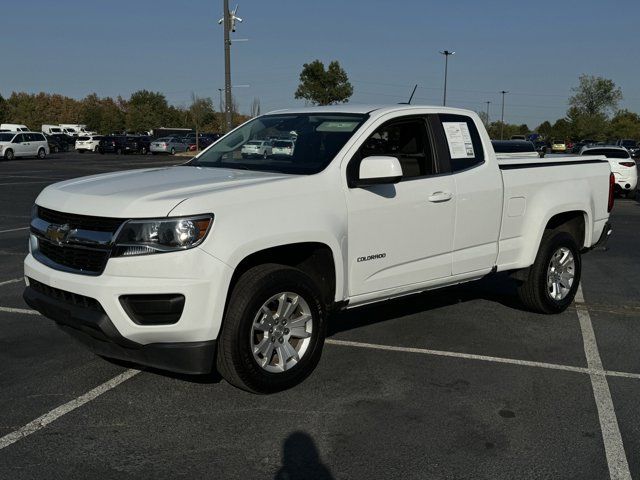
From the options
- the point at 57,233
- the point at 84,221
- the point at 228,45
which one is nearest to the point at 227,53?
the point at 228,45

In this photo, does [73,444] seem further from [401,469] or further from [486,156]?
[486,156]

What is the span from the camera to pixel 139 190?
4.16 m

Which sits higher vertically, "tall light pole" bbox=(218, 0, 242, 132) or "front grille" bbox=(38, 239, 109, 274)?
"tall light pole" bbox=(218, 0, 242, 132)

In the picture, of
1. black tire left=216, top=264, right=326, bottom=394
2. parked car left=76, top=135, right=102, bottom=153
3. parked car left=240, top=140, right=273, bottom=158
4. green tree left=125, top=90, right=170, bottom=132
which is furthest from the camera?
green tree left=125, top=90, right=170, bottom=132

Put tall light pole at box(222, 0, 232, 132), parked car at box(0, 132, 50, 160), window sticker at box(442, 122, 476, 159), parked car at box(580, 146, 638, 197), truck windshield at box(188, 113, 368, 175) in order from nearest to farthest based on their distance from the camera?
truck windshield at box(188, 113, 368, 175)
window sticker at box(442, 122, 476, 159)
parked car at box(580, 146, 638, 197)
tall light pole at box(222, 0, 232, 132)
parked car at box(0, 132, 50, 160)

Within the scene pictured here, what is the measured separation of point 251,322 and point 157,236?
78 cm

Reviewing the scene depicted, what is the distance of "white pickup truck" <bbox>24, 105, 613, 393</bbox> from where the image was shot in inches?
152

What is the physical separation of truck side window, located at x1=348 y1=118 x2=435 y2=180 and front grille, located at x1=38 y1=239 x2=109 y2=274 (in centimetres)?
212

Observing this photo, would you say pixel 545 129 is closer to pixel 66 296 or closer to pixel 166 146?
pixel 166 146

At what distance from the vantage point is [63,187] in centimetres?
455

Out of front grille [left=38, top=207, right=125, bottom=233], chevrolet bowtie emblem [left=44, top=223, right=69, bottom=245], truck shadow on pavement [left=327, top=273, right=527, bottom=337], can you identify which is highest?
front grille [left=38, top=207, right=125, bottom=233]

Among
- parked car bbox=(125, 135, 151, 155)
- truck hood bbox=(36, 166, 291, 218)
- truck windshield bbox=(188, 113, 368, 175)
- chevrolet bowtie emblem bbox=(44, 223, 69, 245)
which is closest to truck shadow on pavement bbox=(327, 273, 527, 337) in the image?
truck windshield bbox=(188, 113, 368, 175)

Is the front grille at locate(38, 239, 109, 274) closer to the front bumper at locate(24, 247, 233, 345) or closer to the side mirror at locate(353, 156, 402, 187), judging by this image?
the front bumper at locate(24, 247, 233, 345)

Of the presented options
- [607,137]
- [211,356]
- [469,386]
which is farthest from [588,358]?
[607,137]
